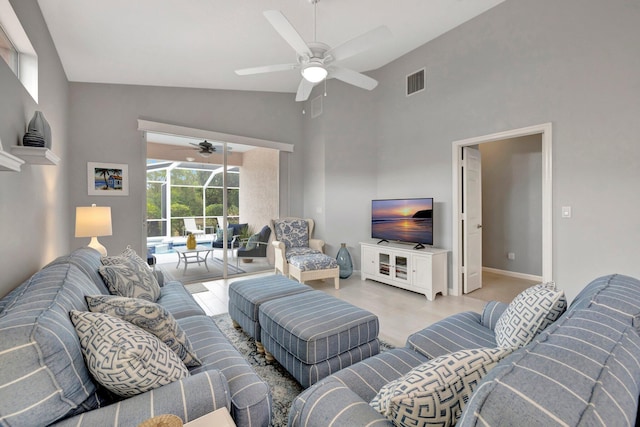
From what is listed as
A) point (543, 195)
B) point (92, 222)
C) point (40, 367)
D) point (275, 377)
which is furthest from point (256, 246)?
point (40, 367)

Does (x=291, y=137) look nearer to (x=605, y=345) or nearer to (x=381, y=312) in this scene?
(x=381, y=312)

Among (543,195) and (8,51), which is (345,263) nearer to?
(543,195)

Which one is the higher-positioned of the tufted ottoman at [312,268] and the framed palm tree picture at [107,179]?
the framed palm tree picture at [107,179]

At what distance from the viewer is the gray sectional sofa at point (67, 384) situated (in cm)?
76

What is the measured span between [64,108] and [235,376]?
3.84 m

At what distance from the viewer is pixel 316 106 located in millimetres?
5152

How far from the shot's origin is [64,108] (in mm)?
3301

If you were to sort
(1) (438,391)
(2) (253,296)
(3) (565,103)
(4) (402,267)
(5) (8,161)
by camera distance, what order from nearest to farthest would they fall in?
(1) (438,391)
(5) (8,161)
(2) (253,296)
(3) (565,103)
(4) (402,267)

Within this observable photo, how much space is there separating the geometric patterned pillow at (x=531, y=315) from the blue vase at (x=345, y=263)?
3.26 meters

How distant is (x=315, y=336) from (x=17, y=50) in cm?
293

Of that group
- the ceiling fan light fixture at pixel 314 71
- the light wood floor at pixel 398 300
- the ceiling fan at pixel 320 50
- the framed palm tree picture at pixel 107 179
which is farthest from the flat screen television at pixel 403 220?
the framed palm tree picture at pixel 107 179

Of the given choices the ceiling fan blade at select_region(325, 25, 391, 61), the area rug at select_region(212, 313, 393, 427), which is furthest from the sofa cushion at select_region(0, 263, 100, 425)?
the ceiling fan blade at select_region(325, 25, 391, 61)

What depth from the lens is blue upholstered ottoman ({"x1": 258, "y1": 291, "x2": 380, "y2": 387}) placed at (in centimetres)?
173

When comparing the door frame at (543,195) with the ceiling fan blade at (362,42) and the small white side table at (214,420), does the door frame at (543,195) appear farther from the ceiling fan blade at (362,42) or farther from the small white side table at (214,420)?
the small white side table at (214,420)
